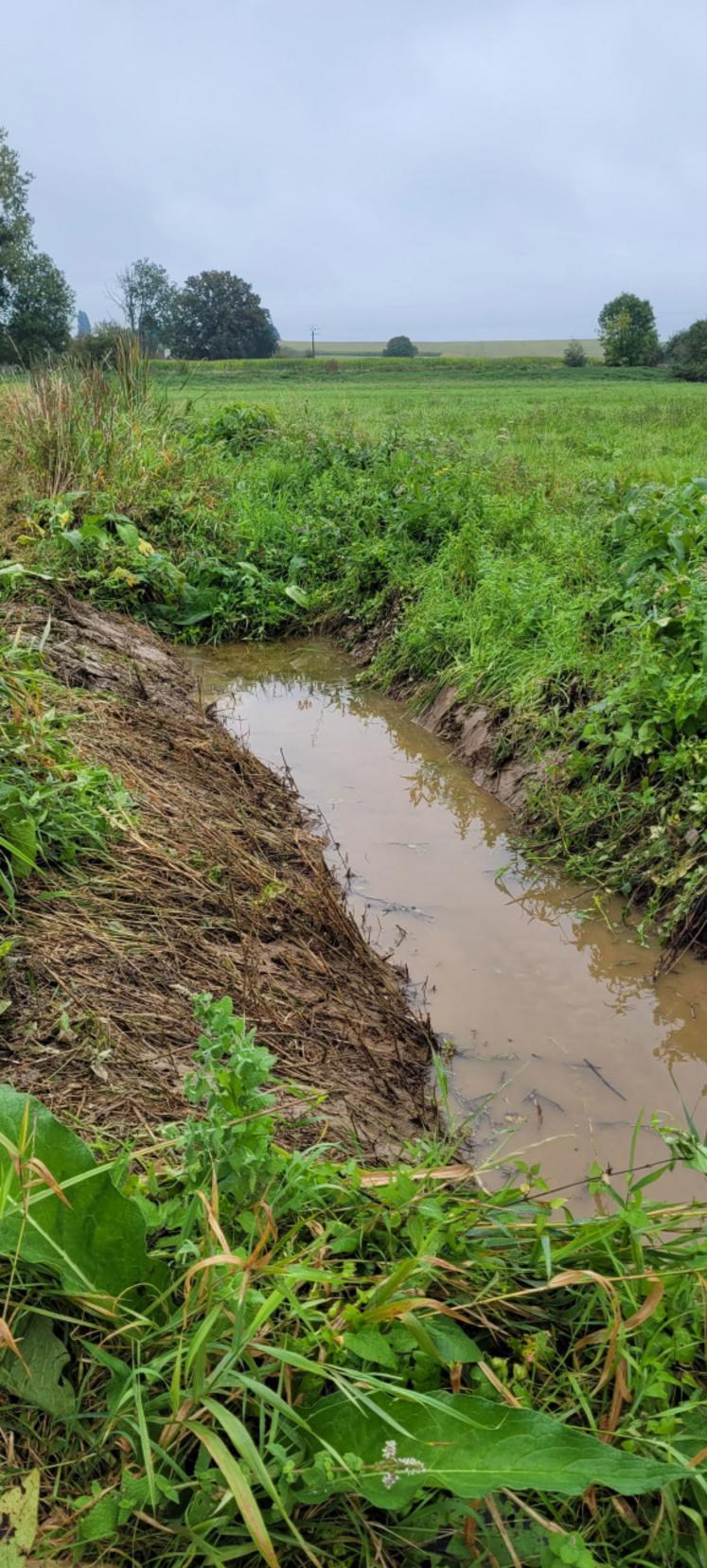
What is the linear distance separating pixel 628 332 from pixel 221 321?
1126 inches

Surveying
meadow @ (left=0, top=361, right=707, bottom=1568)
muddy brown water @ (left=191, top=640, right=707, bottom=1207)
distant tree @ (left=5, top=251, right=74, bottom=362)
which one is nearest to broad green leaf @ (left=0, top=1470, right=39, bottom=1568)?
meadow @ (left=0, top=361, right=707, bottom=1568)

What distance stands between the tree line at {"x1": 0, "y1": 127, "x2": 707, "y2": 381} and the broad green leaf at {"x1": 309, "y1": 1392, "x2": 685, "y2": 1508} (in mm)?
28885

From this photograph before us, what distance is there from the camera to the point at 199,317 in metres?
69.6

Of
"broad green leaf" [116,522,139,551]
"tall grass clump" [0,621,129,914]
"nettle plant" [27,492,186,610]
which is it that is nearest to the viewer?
"tall grass clump" [0,621,129,914]

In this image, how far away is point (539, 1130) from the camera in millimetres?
2623

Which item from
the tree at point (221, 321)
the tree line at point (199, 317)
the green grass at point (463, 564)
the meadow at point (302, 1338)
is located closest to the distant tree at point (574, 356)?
the tree line at point (199, 317)

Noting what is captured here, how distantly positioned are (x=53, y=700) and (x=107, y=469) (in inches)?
168

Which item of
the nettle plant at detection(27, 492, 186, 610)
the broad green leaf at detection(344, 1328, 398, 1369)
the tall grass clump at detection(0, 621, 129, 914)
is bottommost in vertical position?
the broad green leaf at detection(344, 1328, 398, 1369)

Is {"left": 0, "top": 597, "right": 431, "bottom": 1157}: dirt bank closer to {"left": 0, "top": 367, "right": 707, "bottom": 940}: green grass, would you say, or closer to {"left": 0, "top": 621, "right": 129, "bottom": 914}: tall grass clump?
{"left": 0, "top": 621, "right": 129, "bottom": 914}: tall grass clump

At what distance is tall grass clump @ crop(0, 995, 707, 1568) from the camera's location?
132 centimetres

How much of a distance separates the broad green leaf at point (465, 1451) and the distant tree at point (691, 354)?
43.5 metres

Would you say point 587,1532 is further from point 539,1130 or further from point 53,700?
point 53,700

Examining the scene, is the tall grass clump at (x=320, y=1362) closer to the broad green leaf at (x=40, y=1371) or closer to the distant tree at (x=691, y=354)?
the broad green leaf at (x=40, y=1371)

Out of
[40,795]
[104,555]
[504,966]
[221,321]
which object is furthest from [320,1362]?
[221,321]
